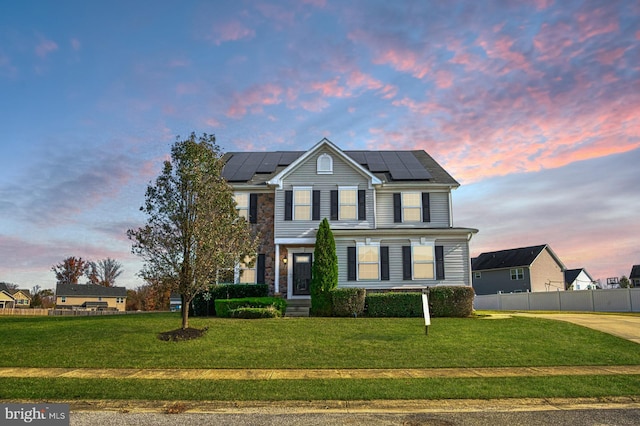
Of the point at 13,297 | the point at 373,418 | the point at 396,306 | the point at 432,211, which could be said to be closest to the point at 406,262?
the point at 432,211

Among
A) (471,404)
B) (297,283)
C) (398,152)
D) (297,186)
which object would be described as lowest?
(471,404)

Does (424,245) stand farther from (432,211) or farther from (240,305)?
(240,305)

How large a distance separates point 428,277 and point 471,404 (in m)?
16.1

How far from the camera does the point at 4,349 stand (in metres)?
14.9

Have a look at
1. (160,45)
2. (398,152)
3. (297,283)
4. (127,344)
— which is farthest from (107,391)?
(398,152)

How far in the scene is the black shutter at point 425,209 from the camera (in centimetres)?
2733

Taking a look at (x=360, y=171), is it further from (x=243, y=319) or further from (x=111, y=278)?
(x=111, y=278)

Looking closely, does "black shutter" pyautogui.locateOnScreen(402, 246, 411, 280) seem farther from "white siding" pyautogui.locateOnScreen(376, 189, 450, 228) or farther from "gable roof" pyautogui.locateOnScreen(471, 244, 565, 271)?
"gable roof" pyautogui.locateOnScreen(471, 244, 565, 271)

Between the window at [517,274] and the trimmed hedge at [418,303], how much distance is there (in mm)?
34973

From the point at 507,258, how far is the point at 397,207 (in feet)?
112

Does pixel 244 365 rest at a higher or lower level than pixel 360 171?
lower

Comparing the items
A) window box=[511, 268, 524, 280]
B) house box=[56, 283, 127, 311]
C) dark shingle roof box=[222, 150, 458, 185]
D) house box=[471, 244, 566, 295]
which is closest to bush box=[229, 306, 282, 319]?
dark shingle roof box=[222, 150, 458, 185]

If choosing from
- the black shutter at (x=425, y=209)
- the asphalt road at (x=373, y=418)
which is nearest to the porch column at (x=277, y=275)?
the black shutter at (x=425, y=209)

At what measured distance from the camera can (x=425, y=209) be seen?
27.4 m
